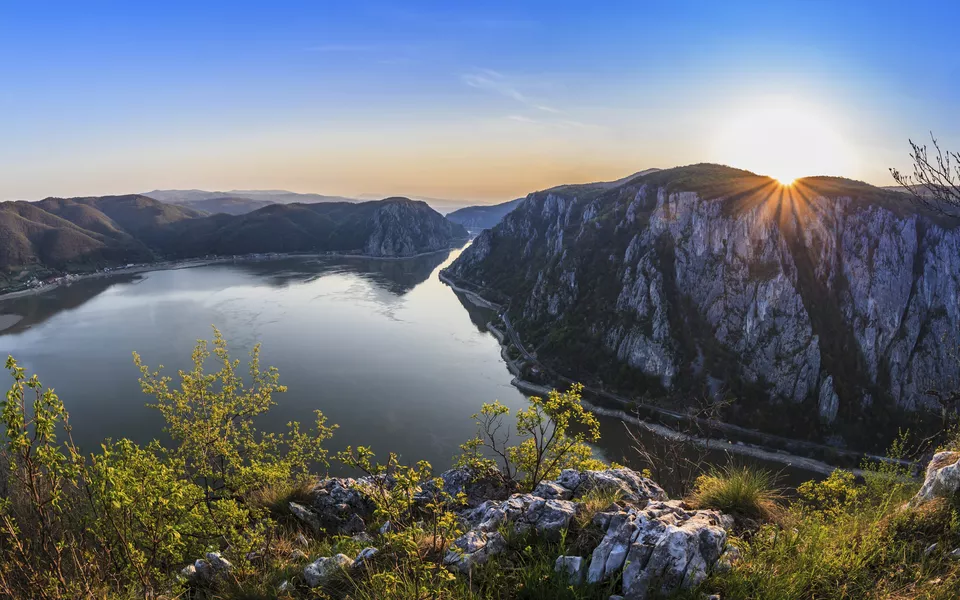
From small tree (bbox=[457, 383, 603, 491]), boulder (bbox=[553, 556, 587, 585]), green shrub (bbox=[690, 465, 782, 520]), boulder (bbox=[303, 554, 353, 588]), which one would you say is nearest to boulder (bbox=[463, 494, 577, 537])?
boulder (bbox=[553, 556, 587, 585])

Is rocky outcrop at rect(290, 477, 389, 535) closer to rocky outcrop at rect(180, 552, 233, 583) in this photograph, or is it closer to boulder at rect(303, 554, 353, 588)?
rocky outcrop at rect(180, 552, 233, 583)

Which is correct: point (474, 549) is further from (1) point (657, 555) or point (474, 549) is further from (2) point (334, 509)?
(2) point (334, 509)

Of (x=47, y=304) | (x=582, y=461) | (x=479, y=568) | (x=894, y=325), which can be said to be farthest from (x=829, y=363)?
(x=47, y=304)

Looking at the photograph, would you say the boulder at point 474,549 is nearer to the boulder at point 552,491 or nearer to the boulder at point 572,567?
the boulder at point 572,567

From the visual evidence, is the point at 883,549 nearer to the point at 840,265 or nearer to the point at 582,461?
the point at 582,461

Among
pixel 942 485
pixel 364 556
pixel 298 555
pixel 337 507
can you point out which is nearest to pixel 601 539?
pixel 364 556

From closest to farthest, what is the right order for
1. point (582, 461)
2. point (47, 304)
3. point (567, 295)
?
point (582, 461), point (567, 295), point (47, 304)
